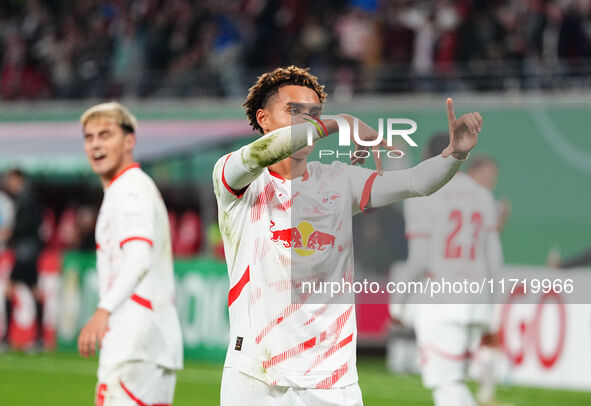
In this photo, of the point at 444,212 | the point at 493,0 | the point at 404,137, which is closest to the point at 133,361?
the point at 404,137

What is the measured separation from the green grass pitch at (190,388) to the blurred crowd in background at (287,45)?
424 centimetres

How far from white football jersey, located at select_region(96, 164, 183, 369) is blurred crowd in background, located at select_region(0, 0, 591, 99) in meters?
9.08

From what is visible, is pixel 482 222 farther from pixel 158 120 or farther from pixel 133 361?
pixel 158 120

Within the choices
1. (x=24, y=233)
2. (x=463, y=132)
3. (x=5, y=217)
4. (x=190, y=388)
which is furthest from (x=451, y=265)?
(x=5, y=217)

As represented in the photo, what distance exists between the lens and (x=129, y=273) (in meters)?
5.21

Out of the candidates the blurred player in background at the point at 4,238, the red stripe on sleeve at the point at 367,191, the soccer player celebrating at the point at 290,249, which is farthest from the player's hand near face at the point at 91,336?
the blurred player in background at the point at 4,238

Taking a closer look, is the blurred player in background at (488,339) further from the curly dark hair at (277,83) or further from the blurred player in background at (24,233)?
the blurred player in background at (24,233)

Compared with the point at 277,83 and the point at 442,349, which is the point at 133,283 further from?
the point at 442,349

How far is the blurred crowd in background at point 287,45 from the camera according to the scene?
14.0 meters

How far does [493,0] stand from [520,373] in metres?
5.79

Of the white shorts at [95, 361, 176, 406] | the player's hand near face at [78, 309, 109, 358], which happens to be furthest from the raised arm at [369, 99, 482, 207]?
the white shorts at [95, 361, 176, 406]

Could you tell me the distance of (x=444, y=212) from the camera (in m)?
7.32

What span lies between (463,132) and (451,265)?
11.5ft

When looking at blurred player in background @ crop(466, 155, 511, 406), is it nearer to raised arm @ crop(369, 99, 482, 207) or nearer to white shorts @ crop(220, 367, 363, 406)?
raised arm @ crop(369, 99, 482, 207)
